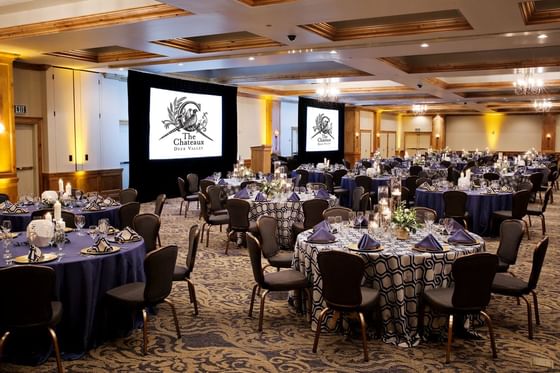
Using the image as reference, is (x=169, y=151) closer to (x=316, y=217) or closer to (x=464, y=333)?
(x=316, y=217)

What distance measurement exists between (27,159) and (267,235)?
8.09 m

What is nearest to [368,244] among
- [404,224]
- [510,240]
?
[404,224]

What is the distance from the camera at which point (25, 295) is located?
11.8 ft

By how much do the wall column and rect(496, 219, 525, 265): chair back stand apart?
8.83 metres

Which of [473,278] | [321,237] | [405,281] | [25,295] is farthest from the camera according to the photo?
[321,237]

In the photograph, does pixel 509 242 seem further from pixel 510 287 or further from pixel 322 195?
pixel 322 195

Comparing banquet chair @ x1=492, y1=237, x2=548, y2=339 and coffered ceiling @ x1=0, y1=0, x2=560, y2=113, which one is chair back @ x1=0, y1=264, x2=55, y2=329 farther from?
coffered ceiling @ x1=0, y1=0, x2=560, y2=113

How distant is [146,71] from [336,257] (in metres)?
Answer: 10.4

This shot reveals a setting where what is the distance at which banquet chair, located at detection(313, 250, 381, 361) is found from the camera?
395cm

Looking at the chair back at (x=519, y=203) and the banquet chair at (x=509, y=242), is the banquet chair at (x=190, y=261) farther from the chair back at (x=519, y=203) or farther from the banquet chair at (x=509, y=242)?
the chair back at (x=519, y=203)

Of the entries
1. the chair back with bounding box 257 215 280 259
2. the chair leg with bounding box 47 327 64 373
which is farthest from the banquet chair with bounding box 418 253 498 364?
the chair leg with bounding box 47 327 64 373

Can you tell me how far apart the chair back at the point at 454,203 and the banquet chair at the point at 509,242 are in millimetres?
3399

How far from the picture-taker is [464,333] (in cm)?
463

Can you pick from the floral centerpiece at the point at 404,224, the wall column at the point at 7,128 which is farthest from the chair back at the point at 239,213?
Answer: the wall column at the point at 7,128
